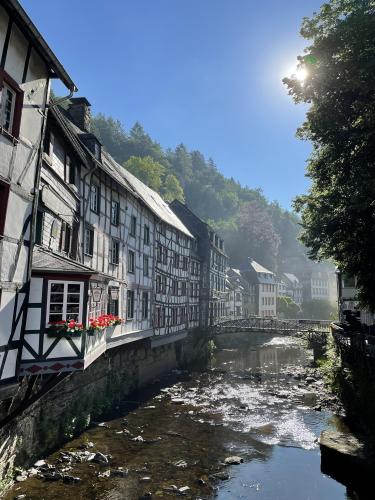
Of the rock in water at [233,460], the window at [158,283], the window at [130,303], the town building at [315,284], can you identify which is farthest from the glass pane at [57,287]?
the town building at [315,284]

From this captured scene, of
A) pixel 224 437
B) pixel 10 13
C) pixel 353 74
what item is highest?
pixel 353 74

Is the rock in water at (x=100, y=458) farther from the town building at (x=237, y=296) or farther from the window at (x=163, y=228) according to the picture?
the town building at (x=237, y=296)

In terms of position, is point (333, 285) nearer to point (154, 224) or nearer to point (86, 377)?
point (154, 224)

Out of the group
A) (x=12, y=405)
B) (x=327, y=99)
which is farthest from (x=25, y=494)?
(x=327, y=99)

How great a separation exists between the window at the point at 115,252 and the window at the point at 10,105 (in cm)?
1017

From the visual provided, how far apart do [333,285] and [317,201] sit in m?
101

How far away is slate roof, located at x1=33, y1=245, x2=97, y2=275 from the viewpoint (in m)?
9.80

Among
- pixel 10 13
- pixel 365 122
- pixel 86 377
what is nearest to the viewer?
pixel 10 13

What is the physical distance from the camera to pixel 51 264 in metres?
10.2

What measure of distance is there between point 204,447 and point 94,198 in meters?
11.5

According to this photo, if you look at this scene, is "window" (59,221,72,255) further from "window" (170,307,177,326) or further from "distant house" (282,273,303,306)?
"distant house" (282,273,303,306)

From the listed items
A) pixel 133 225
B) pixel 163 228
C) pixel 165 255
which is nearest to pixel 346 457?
pixel 133 225

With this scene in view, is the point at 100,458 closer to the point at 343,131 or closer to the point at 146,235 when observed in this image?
the point at 146,235

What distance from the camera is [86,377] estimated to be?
16953 millimetres
